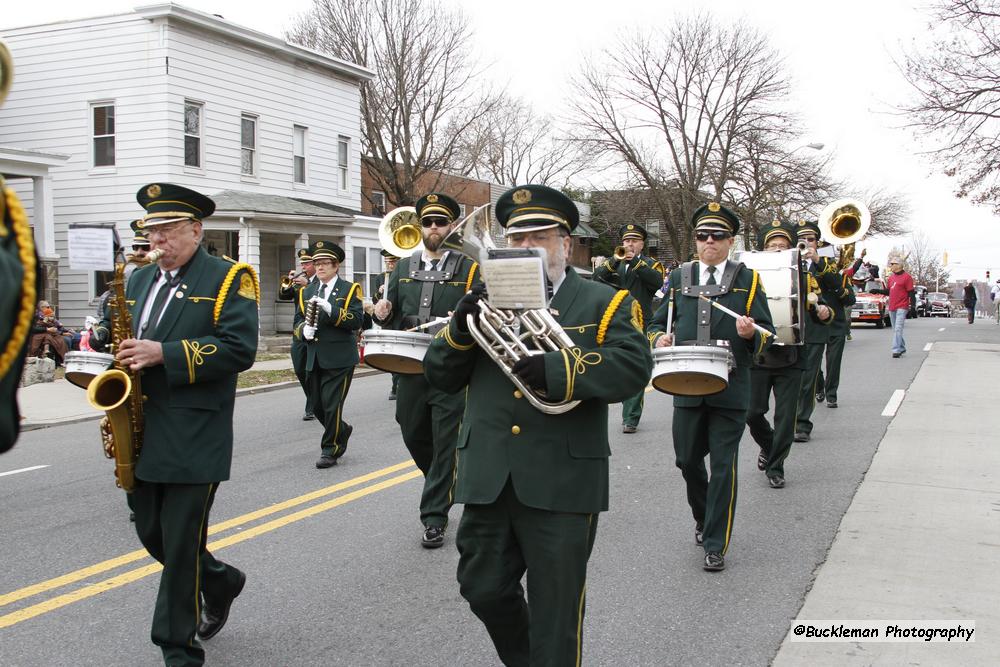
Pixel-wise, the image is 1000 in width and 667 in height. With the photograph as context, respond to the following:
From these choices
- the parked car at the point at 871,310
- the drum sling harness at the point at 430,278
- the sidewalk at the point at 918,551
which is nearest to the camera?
the sidewalk at the point at 918,551

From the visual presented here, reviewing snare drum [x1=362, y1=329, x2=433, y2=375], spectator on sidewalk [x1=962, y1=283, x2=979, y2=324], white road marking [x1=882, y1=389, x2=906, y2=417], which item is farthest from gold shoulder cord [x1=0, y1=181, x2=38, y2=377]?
spectator on sidewalk [x1=962, y1=283, x2=979, y2=324]

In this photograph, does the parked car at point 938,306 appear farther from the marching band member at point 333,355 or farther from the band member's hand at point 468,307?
the band member's hand at point 468,307

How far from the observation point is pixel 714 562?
5484 mm

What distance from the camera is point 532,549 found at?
132 inches

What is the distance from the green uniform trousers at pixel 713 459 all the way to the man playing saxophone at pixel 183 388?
2.84 metres

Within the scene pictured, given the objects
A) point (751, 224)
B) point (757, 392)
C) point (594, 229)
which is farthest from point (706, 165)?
point (757, 392)

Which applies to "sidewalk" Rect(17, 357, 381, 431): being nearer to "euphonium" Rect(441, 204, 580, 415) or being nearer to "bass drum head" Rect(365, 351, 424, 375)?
"bass drum head" Rect(365, 351, 424, 375)

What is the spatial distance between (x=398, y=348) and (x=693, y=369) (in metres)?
1.90

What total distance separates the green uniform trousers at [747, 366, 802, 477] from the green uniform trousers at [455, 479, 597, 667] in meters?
4.47

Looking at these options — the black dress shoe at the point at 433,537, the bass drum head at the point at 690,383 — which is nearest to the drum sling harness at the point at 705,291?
the bass drum head at the point at 690,383

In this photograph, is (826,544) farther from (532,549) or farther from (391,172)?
(391,172)

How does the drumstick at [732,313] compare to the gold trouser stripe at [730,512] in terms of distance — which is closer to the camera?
the gold trouser stripe at [730,512]

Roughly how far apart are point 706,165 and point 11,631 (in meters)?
41.9

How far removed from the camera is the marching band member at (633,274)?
34.0 feet
